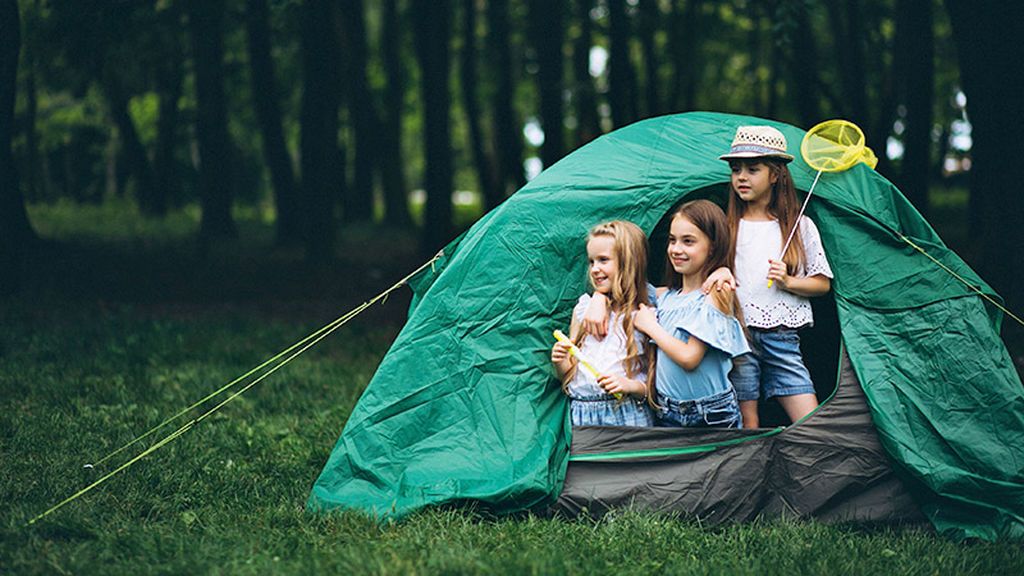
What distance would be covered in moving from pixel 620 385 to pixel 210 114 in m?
11.1

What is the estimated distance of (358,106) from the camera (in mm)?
18328

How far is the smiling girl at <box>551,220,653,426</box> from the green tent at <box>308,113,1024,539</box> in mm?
102

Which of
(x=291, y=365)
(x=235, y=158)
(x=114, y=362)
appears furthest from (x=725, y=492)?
(x=235, y=158)

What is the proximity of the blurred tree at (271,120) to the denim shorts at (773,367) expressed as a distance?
10.9 meters

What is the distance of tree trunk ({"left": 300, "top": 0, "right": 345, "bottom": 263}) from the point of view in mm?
13414

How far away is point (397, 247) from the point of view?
1641 cm

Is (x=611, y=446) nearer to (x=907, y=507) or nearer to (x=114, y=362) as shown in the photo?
(x=907, y=507)

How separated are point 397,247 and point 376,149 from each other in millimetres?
5482

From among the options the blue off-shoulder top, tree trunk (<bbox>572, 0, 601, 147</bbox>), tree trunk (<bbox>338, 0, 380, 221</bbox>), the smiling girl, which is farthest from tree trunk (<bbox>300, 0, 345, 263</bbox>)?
the blue off-shoulder top

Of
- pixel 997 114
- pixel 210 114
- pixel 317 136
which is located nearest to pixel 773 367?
pixel 997 114

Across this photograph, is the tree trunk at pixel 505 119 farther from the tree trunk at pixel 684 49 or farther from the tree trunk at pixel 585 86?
the tree trunk at pixel 684 49

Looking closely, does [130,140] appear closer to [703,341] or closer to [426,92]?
[426,92]

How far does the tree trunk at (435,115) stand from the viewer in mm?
12797

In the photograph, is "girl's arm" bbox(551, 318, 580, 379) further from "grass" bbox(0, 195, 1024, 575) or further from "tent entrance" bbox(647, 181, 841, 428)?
"tent entrance" bbox(647, 181, 841, 428)
